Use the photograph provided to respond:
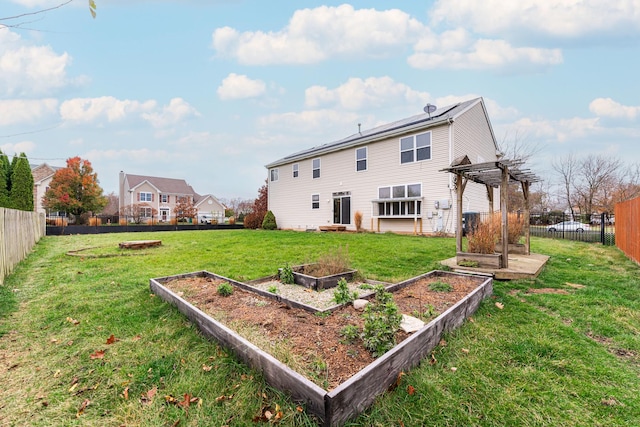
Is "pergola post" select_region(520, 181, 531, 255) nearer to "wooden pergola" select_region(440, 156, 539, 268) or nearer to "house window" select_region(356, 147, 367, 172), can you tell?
"wooden pergola" select_region(440, 156, 539, 268)

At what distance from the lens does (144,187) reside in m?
35.3

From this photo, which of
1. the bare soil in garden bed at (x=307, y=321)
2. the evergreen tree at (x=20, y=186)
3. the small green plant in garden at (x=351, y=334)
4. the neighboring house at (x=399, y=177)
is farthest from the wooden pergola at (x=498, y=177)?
the evergreen tree at (x=20, y=186)

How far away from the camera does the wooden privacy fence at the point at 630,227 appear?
6.05 m

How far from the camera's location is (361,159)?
15.1 meters

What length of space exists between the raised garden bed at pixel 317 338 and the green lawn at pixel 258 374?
0.10 m

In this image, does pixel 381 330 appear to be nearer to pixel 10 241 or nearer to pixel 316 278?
pixel 316 278

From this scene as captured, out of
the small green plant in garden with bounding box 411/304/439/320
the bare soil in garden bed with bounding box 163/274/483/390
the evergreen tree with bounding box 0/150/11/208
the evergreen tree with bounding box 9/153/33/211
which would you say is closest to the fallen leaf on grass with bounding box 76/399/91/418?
the bare soil in garden bed with bounding box 163/274/483/390

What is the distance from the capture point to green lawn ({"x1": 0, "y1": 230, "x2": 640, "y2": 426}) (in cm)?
162

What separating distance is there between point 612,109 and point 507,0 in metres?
13.0

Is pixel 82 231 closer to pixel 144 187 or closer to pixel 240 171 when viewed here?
pixel 240 171

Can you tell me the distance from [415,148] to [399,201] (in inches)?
101

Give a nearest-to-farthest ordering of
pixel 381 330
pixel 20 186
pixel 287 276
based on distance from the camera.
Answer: pixel 381 330, pixel 287 276, pixel 20 186

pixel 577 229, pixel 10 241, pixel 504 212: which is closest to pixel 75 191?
pixel 10 241

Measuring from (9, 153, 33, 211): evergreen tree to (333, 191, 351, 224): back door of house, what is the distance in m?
14.7
